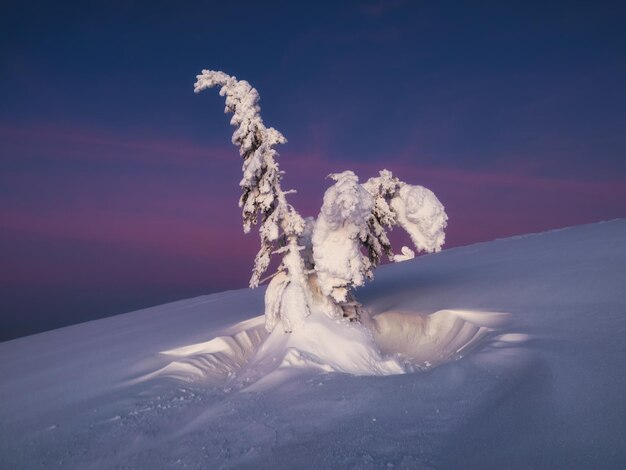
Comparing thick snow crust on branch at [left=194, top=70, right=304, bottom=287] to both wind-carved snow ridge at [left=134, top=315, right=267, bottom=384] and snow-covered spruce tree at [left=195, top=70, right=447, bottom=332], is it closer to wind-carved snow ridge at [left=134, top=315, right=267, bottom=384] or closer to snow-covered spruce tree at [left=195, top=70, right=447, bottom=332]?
snow-covered spruce tree at [left=195, top=70, right=447, bottom=332]

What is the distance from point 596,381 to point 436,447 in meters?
2.06

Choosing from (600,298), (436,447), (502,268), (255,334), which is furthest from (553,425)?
(502,268)

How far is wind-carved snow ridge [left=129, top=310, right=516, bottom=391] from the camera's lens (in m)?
6.91

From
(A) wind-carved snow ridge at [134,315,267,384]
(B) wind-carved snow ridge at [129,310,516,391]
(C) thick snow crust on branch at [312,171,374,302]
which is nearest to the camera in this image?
(B) wind-carved snow ridge at [129,310,516,391]

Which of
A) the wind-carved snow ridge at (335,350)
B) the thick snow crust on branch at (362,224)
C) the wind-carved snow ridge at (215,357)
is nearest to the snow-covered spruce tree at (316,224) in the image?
the thick snow crust on branch at (362,224)

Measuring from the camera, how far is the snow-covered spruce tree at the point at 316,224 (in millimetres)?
8805

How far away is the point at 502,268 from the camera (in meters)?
13.4

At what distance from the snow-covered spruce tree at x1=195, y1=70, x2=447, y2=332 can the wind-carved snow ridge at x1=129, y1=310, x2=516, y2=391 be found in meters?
0.67

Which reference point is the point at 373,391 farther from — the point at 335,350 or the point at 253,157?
the point at 253,157

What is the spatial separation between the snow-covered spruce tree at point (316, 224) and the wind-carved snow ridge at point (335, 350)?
67cm

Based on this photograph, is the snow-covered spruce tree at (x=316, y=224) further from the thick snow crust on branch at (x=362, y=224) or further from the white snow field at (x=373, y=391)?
the white snow field at (x=373, y=391)

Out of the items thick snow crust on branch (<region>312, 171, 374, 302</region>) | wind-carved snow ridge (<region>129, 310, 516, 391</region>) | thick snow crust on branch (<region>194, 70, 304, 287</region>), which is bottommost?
wind-carved snow ridge (<region>129, 310, 516, 391</region>)

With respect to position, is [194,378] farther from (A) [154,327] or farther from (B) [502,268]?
(B) [502,268]

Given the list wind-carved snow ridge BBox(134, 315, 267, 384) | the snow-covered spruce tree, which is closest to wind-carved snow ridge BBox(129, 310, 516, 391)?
wind-carved snow ridge BBox(134, 315, 267, 384)
